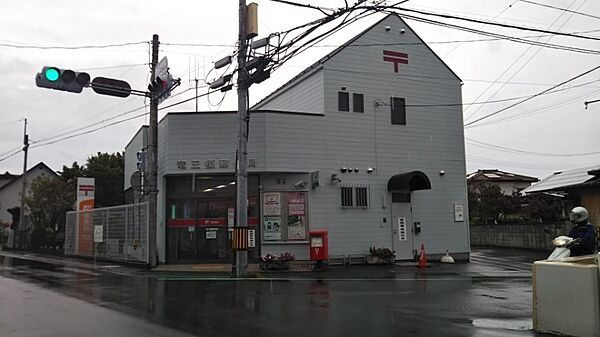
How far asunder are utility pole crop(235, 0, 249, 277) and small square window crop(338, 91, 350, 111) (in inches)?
214

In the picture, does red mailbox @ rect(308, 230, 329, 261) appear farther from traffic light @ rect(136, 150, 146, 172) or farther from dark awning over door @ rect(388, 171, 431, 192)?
traffic light @ rect(136, 150, 146, 172)

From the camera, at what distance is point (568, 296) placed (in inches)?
306

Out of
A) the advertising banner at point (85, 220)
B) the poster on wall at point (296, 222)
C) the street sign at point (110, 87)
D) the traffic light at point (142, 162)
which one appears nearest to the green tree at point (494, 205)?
the poster on wall at point (296, 222)

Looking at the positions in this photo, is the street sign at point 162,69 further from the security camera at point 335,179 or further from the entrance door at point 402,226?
the entrance door at point 402,226

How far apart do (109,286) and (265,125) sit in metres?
8.40

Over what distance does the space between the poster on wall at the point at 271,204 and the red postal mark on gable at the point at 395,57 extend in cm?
757

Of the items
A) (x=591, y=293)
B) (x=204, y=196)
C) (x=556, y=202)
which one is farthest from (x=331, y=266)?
(x=556, y=202)

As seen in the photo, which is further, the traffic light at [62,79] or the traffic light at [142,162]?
the traffic light at [142,162]

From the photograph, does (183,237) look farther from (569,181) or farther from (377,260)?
(569,181)

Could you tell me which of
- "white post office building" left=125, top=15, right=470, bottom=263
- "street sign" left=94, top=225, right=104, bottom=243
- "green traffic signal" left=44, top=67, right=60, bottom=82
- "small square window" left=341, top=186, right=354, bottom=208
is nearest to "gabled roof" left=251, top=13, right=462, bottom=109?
"white post office building" left=125, top=15, right=470, bottom=263

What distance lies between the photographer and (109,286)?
14.5 m

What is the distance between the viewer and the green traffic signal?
50.9 ft

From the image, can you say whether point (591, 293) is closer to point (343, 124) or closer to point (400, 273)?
point (400, 273)

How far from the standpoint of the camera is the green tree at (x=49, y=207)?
1385 inches
